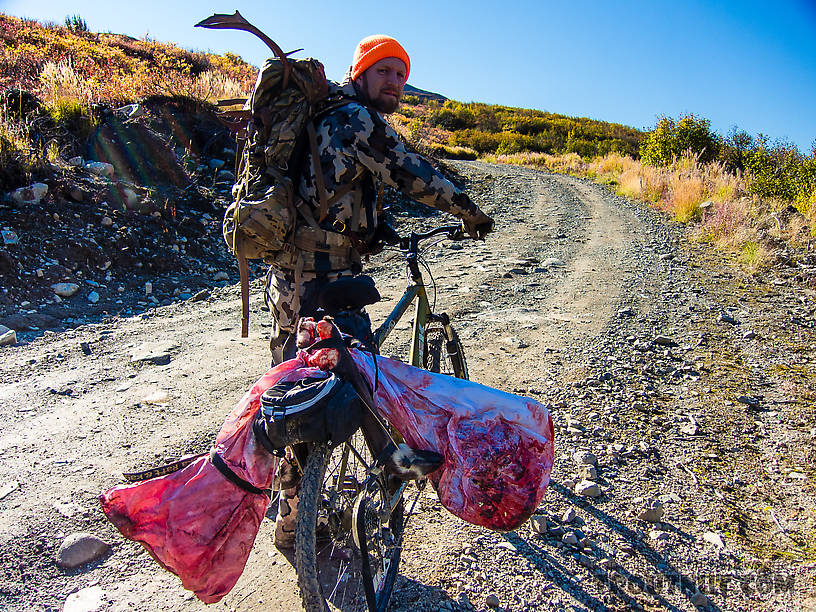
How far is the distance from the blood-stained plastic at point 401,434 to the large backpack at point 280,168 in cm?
53

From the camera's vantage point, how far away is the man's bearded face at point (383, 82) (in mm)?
2600

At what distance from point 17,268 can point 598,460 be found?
620 cm

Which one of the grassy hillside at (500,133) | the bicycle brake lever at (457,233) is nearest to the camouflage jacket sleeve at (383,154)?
the bicycle brake lever at (457,233)

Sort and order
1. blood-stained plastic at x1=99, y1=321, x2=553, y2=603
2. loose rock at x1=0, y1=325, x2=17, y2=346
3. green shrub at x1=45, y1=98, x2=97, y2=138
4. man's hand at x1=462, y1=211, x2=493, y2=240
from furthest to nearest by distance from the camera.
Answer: green shrub at x1=45, y1=98, x2=97, y2=138
loose rock at x1=0, y1=325, x2=17, y2=346
man's hand at x1=462, y1=211, x2=493, y2=240
blood-stained plastic at x1=99, y1=321, x2=553, y2=603

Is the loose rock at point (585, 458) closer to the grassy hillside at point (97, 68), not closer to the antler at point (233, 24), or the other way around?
the antler at point (233, 24)

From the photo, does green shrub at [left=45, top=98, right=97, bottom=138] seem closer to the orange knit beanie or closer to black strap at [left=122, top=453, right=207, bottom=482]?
the orange knit beanie

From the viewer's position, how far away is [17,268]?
6.11m

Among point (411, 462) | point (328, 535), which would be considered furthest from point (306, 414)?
point (328, 535)

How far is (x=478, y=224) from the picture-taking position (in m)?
2.89

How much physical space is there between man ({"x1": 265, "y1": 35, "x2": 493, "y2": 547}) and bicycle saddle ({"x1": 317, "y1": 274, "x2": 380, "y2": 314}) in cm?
20

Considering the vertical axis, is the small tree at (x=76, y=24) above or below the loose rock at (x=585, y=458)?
above

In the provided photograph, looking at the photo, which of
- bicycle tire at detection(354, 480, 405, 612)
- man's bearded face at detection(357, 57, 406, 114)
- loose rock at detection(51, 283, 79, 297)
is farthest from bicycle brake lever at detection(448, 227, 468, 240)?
loose rock at detection(51, 283, 79, 297)

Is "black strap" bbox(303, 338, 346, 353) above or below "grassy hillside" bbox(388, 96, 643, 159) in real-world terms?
below

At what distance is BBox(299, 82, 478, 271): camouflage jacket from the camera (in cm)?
238
